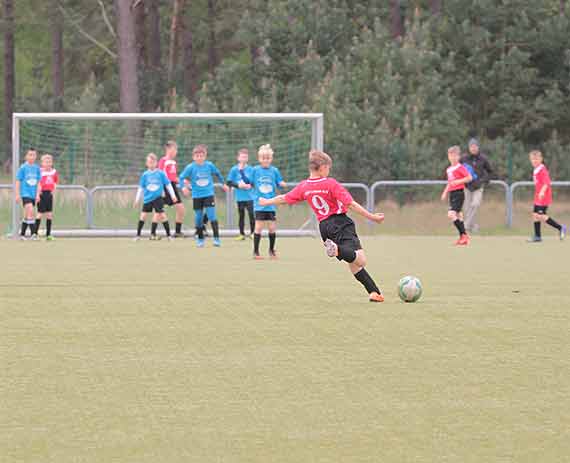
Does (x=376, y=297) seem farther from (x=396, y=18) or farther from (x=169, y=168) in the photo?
(x=396, y=18)

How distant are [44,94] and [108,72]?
495 inches

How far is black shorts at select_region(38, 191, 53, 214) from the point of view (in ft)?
84.3

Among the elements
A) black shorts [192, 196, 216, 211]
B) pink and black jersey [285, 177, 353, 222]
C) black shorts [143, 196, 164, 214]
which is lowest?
black shorts [143, 196, 164, 214]

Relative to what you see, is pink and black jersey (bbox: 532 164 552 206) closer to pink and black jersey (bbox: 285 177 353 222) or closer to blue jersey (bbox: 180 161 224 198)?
blue jersey (bbox: 180 161 224 198)

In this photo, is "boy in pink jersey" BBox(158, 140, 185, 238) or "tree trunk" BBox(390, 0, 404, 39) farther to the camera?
"tree trunk" BBox(390, 0, 404, 39)

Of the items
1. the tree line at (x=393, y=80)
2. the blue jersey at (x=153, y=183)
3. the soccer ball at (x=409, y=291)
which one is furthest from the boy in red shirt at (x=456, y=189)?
the soccer ball at (x=409, y=291)

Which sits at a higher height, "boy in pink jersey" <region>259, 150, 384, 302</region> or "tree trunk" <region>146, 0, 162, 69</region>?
"tree trunk" <region>146, 0, 162, 69</region>

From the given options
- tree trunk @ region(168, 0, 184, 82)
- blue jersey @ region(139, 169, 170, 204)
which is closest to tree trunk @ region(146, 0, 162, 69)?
tree trunk @ region(168, 0, 184, 82)

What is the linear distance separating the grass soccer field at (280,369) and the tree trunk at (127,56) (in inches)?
901

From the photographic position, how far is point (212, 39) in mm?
56031

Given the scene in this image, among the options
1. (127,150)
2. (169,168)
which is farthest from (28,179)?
(127,150)

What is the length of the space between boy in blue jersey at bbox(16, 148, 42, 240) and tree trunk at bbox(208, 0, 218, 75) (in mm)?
26806

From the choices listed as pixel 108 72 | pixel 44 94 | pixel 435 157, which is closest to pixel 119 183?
pixel 435 157

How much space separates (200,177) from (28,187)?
4001 mm
